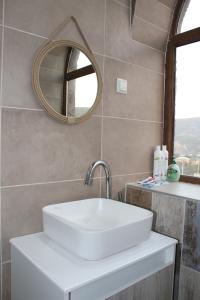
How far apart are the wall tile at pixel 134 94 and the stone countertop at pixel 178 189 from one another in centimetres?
46

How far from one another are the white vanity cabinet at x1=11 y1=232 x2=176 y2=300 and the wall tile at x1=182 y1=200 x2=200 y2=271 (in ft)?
0.38

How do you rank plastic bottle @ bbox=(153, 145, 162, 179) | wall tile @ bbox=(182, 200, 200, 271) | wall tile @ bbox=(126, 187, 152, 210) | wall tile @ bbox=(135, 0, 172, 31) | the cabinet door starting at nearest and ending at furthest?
the cabinet door < wall tile @ bbox=(182, 200, 200, 271) < wall tile @ bbox=(126, 187, 152, 210) < wall tile @ bbox=(135, 0, 172, 31) < plastic bottle @ bbox=(153, 145, 162, 179)

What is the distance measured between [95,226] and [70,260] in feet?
1.01

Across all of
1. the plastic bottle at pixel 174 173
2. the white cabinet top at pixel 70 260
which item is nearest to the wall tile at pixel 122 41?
the plastic bottle at pixel 174 173

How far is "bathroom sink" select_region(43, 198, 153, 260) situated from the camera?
0.88 m

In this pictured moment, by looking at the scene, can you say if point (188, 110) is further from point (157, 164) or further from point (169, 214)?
point (169, 214)

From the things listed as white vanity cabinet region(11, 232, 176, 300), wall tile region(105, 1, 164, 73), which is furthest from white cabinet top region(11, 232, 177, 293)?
wall tile region(105, 1, 164, 73)

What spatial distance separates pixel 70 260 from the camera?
35.8 inches

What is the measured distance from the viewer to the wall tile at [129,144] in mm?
1466

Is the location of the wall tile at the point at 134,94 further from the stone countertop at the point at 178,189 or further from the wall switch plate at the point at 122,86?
the stone countertop at the point at 178,189

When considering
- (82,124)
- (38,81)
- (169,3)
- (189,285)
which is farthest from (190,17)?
(189,285)

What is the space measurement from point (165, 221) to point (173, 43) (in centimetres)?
122

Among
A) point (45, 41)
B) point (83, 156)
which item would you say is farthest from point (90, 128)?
point (45, 41)

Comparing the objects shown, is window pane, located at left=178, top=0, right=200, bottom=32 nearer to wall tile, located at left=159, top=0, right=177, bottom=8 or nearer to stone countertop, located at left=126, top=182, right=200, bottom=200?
wall tile, located at left=159, top=0, right=177, bottom=8
